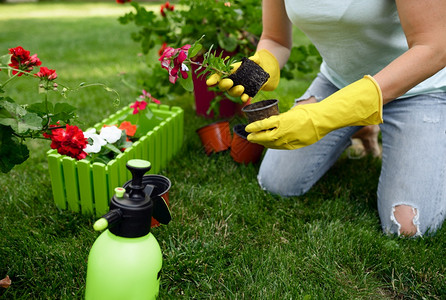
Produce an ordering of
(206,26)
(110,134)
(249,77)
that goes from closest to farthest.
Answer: (249,77) → (110,134) → (206,26)

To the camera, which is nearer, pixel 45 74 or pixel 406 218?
pixel 45 74

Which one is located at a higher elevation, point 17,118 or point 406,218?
point 17,118

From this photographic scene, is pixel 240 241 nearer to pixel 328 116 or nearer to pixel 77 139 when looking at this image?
pixel 328 116

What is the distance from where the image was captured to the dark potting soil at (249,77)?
144cm

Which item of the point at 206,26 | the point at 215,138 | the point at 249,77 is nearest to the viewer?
the point at 249,77

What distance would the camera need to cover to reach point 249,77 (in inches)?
56.7

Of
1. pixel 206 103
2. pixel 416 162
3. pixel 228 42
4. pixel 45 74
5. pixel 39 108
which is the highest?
pixel 45 74

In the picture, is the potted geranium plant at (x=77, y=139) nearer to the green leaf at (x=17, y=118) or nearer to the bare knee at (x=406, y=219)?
the green leaf at (x=17, y=118)

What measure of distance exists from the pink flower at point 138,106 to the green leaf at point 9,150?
0.81m

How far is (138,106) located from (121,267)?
1.08 meters

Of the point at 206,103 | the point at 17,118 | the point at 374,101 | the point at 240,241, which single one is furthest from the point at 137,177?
the point at 206,103

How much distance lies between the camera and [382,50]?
64.5 inches

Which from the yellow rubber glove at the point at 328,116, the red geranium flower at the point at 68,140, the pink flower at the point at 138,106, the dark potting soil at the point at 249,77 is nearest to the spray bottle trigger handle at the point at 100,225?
the red geranium flower at the point at 68,140

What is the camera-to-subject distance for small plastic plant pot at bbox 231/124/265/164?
200 cm
